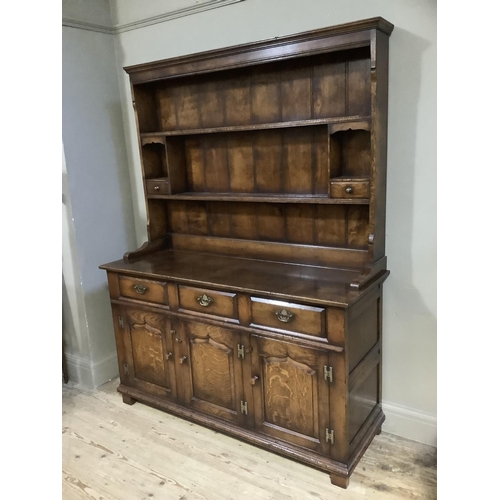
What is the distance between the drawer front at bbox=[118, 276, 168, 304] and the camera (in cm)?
241

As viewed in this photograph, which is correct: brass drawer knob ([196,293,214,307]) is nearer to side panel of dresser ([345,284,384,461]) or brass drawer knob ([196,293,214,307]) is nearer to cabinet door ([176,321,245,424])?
cabinet door ([176,321,245,424])

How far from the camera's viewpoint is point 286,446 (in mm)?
2119

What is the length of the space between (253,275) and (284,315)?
330 mm

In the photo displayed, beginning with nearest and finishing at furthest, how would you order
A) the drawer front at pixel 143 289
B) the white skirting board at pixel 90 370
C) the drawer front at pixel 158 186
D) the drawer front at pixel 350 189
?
1. the drawer front at pixel 350 189
2. the drawer front at pixel 143 289
3. the drawer front at pixel 158 186
4. the white skirting board at pixel 90 370

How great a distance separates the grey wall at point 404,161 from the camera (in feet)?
6.44

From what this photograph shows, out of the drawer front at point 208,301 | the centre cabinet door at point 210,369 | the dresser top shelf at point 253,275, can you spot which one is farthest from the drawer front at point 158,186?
the centre cabinet door at point 210,369

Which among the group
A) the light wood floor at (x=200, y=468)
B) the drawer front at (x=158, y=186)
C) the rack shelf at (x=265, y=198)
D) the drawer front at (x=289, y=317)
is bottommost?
the light wood floor at (x=200, y=468)

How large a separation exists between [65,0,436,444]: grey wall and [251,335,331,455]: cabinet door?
0.51 m

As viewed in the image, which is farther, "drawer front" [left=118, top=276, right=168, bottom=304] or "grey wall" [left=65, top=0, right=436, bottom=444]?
"drawer front" [left=118, top=276, right=168, bottom=304]

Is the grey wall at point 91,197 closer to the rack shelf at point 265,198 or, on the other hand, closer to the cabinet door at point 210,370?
the rack shelf at point 265,198

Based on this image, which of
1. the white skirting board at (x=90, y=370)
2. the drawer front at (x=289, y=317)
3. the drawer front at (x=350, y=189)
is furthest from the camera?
the white skirting board at (x=90, y=370)

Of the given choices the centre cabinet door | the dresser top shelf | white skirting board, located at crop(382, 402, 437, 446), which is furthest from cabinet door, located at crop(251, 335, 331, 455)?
white skirting board, located at crop(382, 402, 437, 446)

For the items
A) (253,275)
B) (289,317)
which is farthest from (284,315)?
(253,275)
